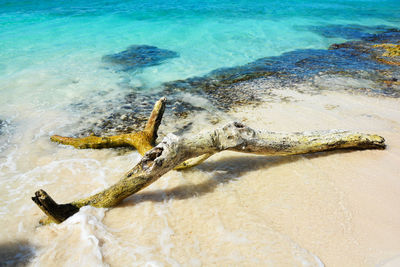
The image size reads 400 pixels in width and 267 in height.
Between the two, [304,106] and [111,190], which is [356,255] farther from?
[304,106]

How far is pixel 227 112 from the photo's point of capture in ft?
22.1

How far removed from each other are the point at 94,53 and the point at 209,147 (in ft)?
35.5

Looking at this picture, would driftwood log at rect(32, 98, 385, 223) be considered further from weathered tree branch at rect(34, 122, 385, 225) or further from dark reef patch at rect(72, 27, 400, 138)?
dark reef patch at rect(72, 27, 400, 138)

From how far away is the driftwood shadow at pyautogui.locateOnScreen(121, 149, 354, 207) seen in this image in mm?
3707

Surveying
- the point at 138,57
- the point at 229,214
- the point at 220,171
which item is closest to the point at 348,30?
the point at 138,57

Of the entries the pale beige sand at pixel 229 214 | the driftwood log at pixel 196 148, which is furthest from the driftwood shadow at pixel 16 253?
the driftwood log at pixel 196 148

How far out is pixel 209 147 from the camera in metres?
3.78

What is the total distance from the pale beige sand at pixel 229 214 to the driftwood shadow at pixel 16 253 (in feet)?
0.20

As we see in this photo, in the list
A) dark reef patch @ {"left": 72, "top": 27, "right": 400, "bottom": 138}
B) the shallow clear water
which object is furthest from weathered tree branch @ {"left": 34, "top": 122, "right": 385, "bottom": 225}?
dark reef patch @ {"left": 72, "top": 27, "right": 400, "bottom": 138}

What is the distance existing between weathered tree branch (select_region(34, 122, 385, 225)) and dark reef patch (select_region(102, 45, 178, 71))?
7.53 metres

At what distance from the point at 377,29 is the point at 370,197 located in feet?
61.7

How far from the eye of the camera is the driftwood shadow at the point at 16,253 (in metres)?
2.83

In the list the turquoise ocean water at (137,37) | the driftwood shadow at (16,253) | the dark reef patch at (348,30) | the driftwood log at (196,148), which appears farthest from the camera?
the dark reef patch at (348,30)

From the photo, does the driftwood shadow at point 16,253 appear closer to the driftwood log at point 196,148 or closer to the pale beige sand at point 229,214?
the pale beige sand at point 229,214
